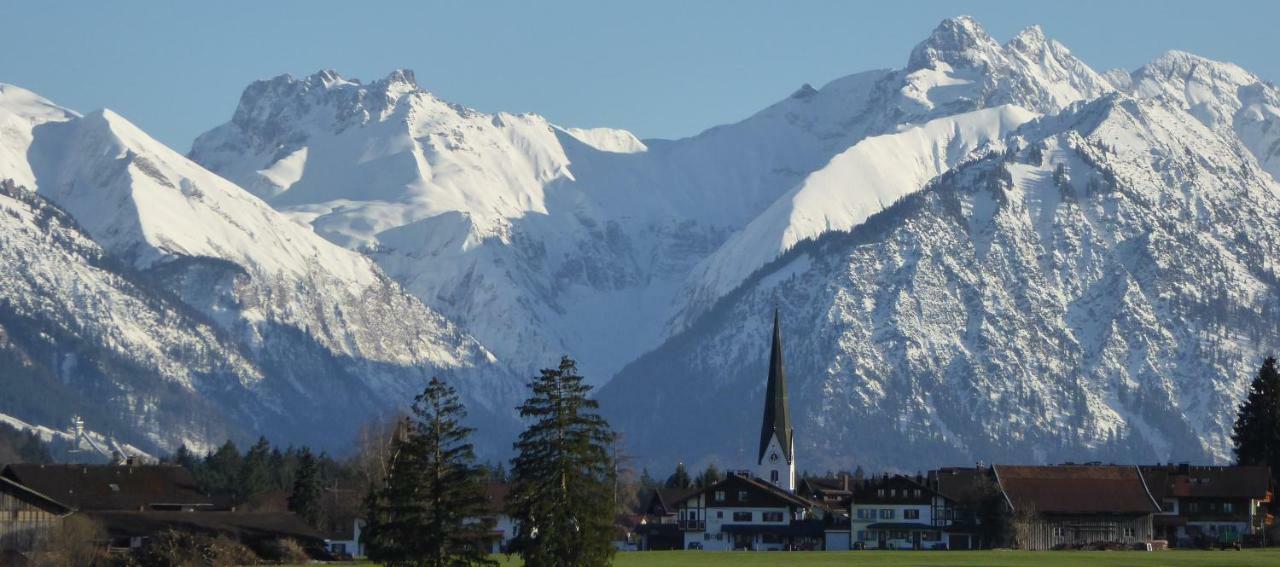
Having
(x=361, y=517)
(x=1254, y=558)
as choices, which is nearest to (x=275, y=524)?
(x=361, y=517)

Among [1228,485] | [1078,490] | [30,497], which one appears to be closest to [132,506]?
[30,497]

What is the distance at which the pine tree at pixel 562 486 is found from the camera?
4889 inches

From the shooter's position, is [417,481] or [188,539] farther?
[188,539]

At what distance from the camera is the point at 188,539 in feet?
504

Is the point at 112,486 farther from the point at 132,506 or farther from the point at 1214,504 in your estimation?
the point at 1214,504

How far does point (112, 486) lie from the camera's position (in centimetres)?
19025

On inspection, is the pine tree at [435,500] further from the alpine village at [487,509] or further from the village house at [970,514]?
the village house at [970,514]

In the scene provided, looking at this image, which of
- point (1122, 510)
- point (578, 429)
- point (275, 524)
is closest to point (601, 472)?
point (578, 429)

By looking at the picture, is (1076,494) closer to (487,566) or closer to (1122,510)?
(1122,510)

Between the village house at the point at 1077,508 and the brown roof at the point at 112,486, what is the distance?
57.1 metres

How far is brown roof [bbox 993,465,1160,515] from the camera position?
189625mm

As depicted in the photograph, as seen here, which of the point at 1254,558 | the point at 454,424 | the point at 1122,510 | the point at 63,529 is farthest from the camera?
the point at 1122,510

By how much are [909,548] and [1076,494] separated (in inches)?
497

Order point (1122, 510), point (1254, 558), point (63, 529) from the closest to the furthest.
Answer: point (1254, 558) < point (63, 529) < point (1122, 510)
